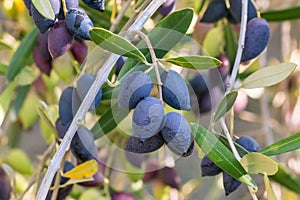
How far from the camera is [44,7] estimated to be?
2.26 ft

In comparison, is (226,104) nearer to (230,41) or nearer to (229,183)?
(229,183)

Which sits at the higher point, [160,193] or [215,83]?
[215,83]

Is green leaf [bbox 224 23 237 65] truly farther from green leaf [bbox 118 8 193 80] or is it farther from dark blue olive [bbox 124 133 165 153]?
dark blue olive [bbox 124 133 165 153]

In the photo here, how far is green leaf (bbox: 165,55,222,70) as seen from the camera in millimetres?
691

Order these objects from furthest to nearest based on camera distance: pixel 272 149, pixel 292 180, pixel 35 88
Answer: pixel 35 88 → pixel 292 180 → pixel 272 149

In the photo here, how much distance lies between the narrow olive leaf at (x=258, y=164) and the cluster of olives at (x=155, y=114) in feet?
0.27

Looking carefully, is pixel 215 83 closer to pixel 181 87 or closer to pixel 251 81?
pixel 251 81

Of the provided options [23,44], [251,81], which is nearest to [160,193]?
[23,44]

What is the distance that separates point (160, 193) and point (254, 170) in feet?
1.84

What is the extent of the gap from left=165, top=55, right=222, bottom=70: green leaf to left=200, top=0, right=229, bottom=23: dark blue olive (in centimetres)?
27

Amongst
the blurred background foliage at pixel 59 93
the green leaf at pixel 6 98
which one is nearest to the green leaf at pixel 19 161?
the blurred background foliage at pixel 59 93

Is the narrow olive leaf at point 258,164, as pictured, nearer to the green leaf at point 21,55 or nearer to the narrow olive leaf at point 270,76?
the narrow olive leaf at point 270,76

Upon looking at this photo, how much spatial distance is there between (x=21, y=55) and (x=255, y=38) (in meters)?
0.40

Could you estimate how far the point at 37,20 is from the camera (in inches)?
28.4
